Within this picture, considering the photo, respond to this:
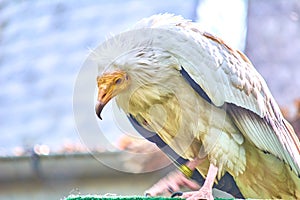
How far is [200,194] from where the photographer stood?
1.11 meters

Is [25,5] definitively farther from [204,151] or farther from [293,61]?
[204,151]

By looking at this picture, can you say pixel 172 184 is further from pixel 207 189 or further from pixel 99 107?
pixel 99 107

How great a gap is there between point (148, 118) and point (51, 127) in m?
0.81

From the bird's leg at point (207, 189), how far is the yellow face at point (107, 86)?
217mm

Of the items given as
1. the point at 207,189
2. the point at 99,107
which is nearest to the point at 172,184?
the point at 207,189

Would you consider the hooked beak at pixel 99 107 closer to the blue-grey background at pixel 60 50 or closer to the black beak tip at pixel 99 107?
the black beak tip at pixel 99 107

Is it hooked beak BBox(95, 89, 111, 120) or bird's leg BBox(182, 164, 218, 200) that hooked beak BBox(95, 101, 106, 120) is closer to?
hooked beak BBox(95, 89, 111, 120)

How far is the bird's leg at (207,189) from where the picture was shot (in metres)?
1.10

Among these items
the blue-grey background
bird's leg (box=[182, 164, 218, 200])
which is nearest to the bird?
bird's leg (box=[182, 164, 218, 200])

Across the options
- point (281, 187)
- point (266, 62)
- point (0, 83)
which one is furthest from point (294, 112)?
point (0, 83)

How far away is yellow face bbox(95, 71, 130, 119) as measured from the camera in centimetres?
107

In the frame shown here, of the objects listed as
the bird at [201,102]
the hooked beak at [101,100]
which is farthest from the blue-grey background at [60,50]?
the hooked beak at [101,100]

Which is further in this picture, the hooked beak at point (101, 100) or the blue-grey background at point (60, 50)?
the blue-grey background at point (60, 50)

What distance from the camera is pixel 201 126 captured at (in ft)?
3.63
